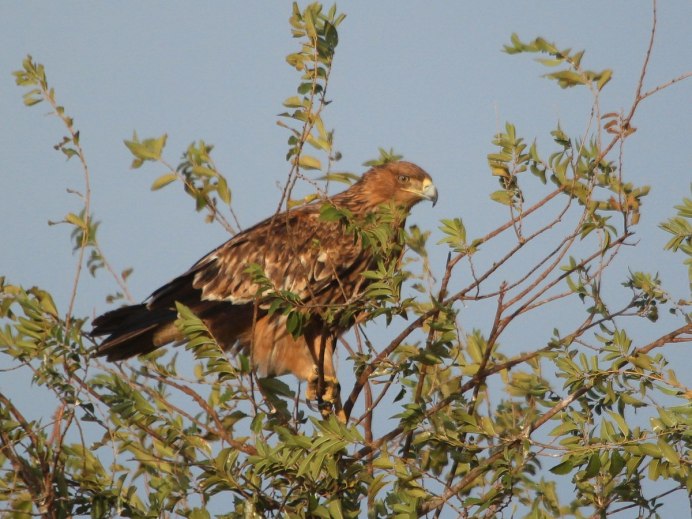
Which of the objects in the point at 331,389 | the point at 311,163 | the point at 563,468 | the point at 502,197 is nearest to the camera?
the point at 563,468

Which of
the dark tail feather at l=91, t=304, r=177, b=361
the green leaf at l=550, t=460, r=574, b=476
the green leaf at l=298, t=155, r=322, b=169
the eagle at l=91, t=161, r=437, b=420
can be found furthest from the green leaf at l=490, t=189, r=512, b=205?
the dark tail feather at l=91, t=304, r=177, b=361

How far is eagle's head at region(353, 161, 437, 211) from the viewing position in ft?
20.5

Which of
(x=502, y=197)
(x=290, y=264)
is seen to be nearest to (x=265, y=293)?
(x=290, y=264)

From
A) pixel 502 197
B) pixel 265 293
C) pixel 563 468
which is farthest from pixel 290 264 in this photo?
pixel 563 468

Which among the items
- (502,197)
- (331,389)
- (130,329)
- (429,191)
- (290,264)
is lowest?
(502,197)

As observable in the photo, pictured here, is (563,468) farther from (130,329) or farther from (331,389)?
(130,329)

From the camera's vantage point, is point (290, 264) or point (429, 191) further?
point (429, 191)

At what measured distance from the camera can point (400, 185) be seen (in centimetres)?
640

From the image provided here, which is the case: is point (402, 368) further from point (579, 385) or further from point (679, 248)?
point (679, 248)

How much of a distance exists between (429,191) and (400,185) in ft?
0.96

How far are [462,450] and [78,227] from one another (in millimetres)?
1859

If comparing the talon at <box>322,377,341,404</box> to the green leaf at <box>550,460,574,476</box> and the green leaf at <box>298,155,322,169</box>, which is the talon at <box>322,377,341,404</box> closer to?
the green leaf at <box>298,155,322,169</box>

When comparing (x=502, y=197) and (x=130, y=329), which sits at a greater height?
(x=130, y=329)

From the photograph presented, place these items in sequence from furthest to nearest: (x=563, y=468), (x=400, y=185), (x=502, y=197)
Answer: (x=400, y=185), (x=502, y=197), (x=563, y=468)
